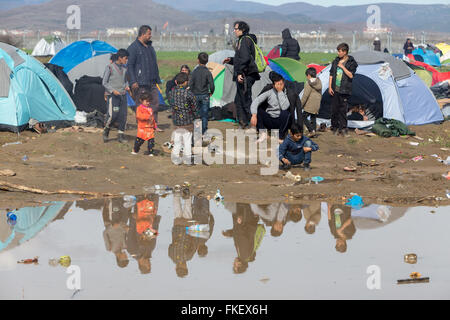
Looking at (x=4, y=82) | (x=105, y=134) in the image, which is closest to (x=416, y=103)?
(x=105, y=134)

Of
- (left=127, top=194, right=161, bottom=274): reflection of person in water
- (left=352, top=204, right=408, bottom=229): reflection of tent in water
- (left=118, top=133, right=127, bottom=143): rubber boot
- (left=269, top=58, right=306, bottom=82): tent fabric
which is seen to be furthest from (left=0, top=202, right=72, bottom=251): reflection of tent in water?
Result: (left=269, top=58, right=306, bottom=82): tent fabric

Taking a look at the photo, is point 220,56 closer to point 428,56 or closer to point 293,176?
point 293,176

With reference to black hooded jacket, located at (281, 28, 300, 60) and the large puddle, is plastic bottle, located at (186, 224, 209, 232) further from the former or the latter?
black hooded jacket, located at (281, 28, 300, 60)

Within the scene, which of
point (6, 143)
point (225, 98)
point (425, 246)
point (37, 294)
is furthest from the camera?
point (225, 98)

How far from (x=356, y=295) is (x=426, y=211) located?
3.31 metres

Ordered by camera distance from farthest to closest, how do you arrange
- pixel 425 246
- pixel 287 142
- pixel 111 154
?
pixel 111 154, pixel 287 142, pixel 425 246

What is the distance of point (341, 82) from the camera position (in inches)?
563

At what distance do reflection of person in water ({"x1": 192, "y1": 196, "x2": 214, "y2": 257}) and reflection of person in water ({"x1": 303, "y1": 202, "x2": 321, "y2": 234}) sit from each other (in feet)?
3.55

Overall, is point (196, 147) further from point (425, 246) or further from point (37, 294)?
point (37, 294)

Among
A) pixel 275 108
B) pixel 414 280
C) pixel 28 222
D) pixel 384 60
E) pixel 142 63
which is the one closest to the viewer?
pixel 414 280

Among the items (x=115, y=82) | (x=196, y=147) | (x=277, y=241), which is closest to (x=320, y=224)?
(x=277, y=241)

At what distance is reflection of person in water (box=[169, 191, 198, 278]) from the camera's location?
6898 millimetres

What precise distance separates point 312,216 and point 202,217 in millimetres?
1297

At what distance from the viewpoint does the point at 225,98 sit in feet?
54.7
